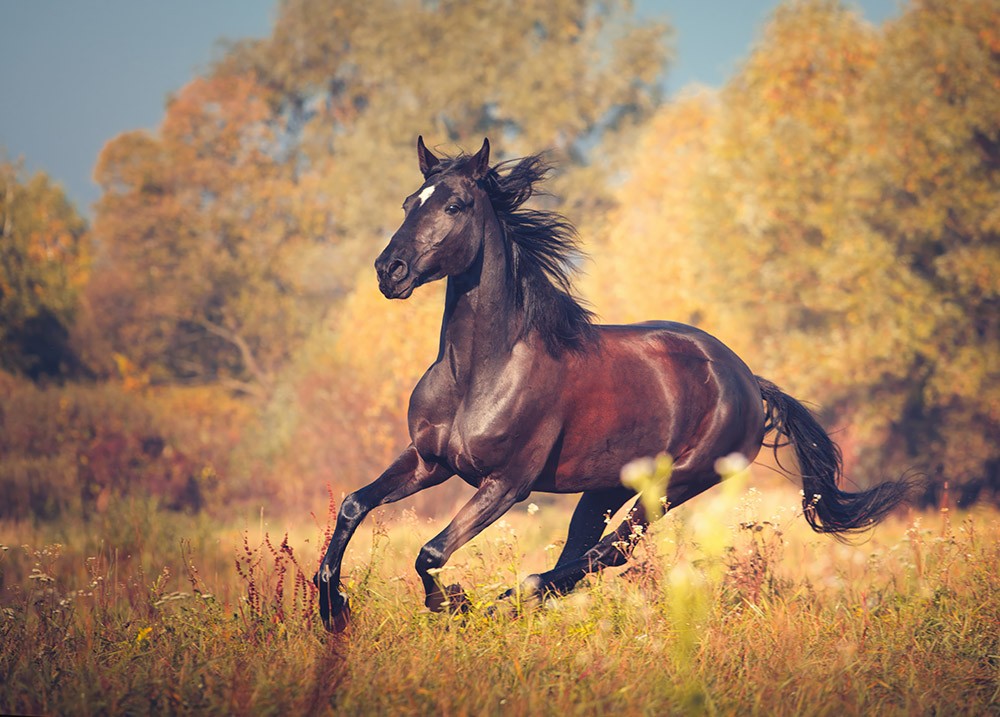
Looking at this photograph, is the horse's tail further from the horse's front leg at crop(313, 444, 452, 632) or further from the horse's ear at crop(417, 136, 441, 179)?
the horse's ear at crop(417, 136, 441, 179)

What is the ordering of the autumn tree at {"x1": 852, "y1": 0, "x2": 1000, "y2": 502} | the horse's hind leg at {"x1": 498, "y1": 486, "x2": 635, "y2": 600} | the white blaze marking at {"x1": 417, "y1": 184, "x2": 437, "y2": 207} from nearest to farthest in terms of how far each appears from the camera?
the white blaze marking at {"x1": 417, "y1": 184, "x2": 437, "y2": 207}, the horse's hind leg at {"x1": 498, "y1": 486, "x2": 635, "y2": 600}, the autumn tree at {"x1": 852, "y1": 0, "x2": 1000, "y2": 502}

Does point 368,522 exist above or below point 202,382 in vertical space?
below

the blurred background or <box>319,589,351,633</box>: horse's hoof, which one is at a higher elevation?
the blurred background

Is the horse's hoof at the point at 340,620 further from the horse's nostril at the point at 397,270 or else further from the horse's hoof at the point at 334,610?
the horse's nostril at the point at 397,270

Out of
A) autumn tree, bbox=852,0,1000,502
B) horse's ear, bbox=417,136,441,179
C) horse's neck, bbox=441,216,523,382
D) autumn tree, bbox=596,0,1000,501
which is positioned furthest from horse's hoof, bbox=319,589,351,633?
autumn tree, bbox=852,0,1000,502

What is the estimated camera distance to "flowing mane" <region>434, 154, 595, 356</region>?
18.7 feet

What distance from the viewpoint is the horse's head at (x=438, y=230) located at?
199 inches

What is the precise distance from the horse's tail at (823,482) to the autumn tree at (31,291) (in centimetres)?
2806

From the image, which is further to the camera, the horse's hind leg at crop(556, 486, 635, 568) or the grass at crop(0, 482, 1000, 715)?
the horse's hind leg at crop(556, 486, 635, 568)

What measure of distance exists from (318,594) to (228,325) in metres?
36.7

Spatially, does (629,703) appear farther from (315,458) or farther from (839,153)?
(315,458)

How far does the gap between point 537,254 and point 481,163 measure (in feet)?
2.20

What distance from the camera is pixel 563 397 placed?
5.68 m

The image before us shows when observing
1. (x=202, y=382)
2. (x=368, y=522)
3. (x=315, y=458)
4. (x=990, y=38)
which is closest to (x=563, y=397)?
(x=368, y=522)
